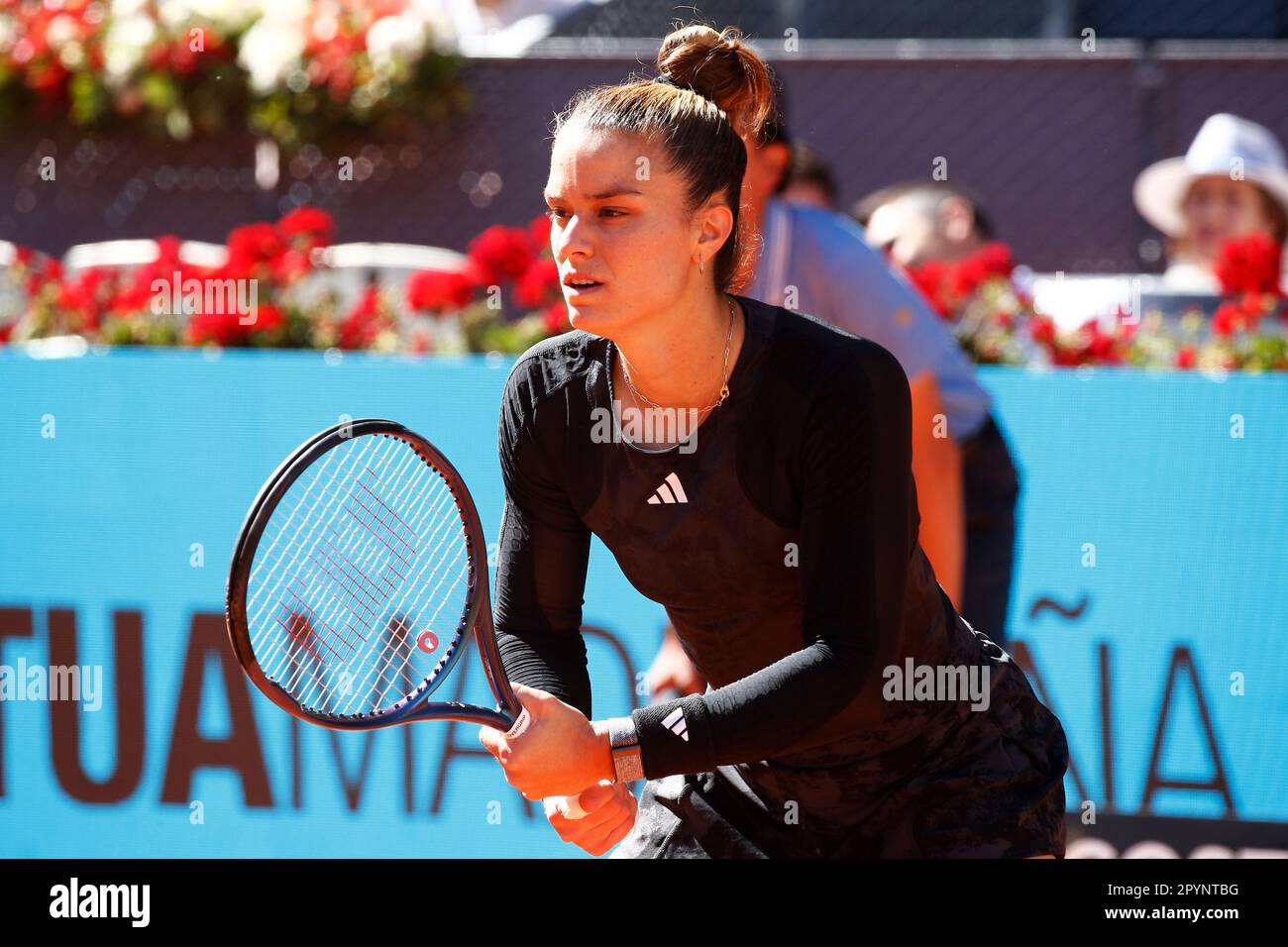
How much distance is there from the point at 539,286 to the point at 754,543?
2270 mm

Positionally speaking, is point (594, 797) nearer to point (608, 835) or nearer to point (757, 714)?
point (608, 835)

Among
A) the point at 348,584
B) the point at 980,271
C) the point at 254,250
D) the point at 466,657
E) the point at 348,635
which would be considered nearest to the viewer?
the point at 348,584

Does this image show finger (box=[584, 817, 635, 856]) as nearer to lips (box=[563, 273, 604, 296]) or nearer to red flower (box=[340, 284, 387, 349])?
lips (box=[563, 273, 604, 296])

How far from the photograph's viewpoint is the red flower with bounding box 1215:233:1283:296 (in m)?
4.09

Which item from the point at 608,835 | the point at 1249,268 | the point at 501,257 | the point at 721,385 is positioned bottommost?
the point at 608,835

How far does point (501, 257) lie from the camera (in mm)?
4211

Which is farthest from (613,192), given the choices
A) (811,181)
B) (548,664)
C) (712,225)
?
(811,181)

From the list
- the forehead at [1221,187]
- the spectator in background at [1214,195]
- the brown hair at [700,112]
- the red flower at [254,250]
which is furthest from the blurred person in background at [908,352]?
the forehead at [1221,187]

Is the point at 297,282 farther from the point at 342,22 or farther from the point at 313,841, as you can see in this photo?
the point at 342,22

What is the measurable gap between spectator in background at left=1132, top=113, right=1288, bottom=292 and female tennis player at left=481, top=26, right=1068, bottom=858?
368 centimetres

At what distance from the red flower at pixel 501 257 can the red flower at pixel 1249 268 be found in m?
1.85

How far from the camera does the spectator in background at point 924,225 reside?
16.6 feet

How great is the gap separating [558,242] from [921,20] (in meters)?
5.28

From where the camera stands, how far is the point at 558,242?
6.59 feet
